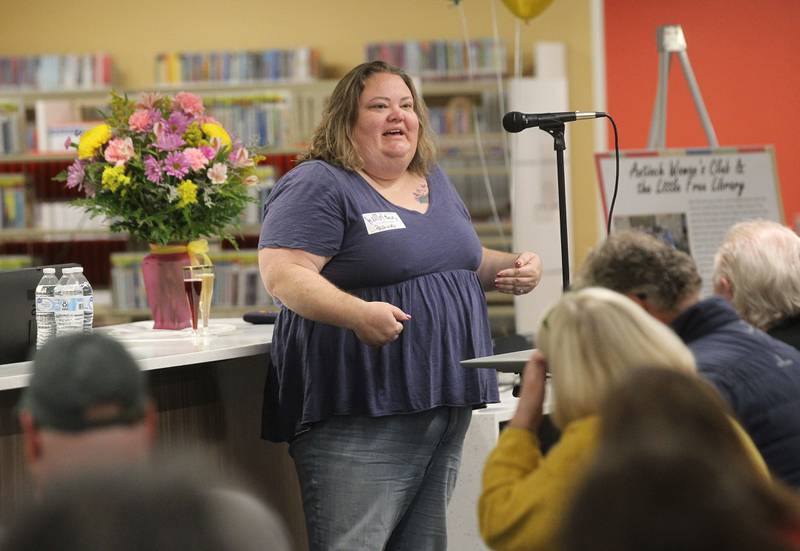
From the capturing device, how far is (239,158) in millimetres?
2986

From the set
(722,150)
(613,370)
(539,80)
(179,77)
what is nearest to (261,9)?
(179,77)

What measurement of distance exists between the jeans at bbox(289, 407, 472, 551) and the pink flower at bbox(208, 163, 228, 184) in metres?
0.73

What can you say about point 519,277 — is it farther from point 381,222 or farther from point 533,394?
point 533,394

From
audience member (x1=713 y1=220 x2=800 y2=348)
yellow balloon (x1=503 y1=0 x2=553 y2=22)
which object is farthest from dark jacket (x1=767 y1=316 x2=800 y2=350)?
yellow balloon (x1=503 y1=0 x2=553 y2=22)

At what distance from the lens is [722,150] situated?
475 cm

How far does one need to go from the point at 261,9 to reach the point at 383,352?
5.43 metres

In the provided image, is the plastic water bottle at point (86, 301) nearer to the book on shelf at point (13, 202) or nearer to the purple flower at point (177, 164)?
the purple flower at point (177, 164)

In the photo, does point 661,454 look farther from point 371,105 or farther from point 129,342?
point 129,342

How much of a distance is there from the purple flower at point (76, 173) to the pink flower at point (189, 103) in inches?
11.6

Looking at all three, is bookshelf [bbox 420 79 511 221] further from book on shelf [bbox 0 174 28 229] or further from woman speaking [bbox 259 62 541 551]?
woman speaking [bbox 259 62 541 551]

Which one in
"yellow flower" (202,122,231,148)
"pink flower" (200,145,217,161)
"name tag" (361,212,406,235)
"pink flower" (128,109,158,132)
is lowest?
"name tag" (361,212,406,235)

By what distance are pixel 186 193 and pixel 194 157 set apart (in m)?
0.09

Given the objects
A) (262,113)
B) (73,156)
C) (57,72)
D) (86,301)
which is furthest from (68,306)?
(57,72)

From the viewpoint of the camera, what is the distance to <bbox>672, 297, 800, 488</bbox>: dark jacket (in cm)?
187
